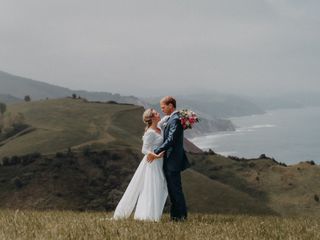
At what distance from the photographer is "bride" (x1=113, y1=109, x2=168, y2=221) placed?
1354cm

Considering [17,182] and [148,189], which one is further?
[17,182]

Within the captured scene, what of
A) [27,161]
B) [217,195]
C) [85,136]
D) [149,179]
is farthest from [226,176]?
[149,179]

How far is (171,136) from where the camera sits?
524 inches

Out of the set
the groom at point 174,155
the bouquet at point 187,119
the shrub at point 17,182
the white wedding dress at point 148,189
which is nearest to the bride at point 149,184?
the white wedding dress at point 148,189

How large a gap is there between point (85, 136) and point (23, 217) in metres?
184

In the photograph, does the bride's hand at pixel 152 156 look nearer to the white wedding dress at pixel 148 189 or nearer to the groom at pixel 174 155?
the groom at pixel 174 155

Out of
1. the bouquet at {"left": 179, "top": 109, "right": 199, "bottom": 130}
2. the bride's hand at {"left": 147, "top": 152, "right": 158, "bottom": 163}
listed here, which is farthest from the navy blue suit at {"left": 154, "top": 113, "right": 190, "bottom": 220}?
the bride's hand at {"left": 147, "top": 152, "right": 158, "bottom": 163}

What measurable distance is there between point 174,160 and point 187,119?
45.2 inches

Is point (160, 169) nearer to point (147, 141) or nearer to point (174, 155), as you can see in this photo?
point (174, 155)

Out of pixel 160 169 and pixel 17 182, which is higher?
pixel 160 169

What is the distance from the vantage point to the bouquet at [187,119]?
13.5 meters

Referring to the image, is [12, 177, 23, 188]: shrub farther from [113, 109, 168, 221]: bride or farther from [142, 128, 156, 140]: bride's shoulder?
[142, 128, 156, 140]: bride's shoulder

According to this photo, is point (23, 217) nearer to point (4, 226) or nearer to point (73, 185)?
point (4, 226)

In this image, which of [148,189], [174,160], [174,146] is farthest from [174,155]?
[148,189]
